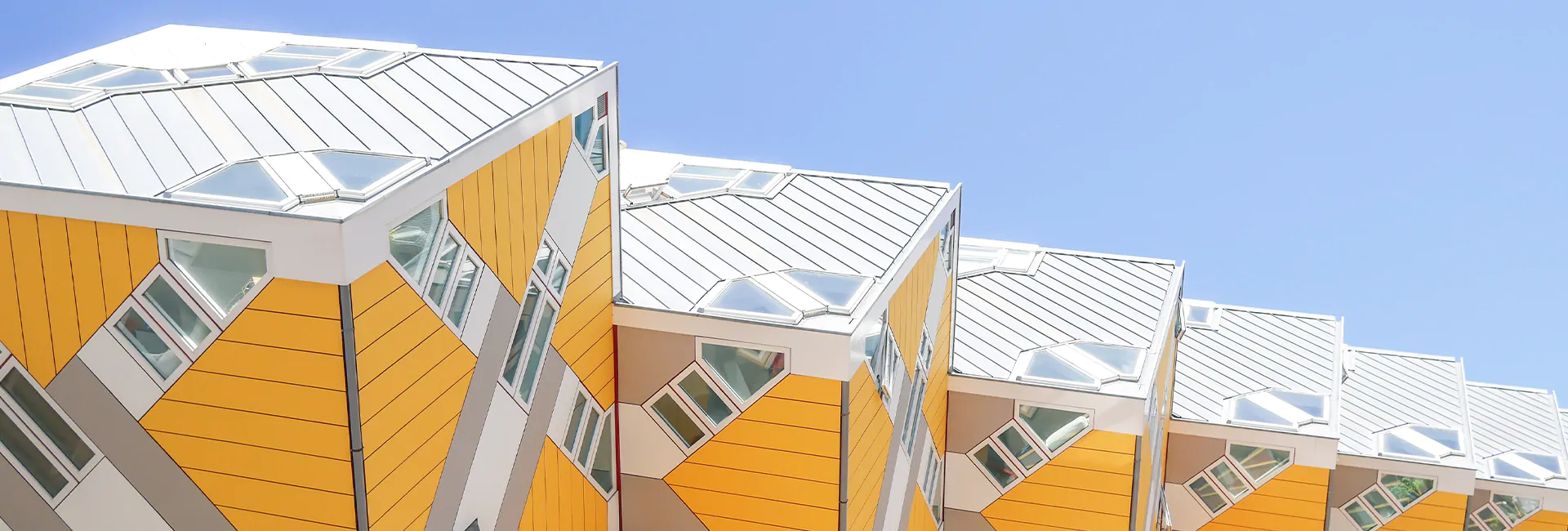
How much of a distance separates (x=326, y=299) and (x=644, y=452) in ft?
16.5

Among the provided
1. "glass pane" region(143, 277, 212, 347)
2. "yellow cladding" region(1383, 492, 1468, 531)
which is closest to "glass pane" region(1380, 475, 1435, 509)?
"yellow cladding" region(1383, 492, 1468, 531)

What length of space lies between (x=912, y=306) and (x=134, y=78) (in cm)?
769

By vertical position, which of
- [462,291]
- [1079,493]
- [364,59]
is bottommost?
[1079,493]

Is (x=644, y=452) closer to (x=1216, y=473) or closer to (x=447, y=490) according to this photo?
(x=447, y=490)

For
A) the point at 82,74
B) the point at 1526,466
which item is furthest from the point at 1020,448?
the point at 1526,466

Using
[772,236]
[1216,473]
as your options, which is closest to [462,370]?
[772,236]

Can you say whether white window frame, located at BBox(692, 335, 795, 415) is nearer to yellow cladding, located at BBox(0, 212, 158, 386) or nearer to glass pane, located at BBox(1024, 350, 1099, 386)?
glass pane, located at BBox(1024, 350, 1099, 386)

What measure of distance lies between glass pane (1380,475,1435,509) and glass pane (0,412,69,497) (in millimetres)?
18599

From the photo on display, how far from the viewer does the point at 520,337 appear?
9.93 meters

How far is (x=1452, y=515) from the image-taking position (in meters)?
19.7

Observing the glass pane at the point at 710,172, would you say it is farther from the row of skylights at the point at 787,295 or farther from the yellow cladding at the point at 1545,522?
the yellow cladding at the point at 1545,522

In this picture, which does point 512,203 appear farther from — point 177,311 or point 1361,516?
point 1361,516

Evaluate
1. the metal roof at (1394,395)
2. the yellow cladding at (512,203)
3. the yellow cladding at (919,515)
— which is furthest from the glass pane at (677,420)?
the metal roof at (1394,395)

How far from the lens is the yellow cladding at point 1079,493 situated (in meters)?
14.2
